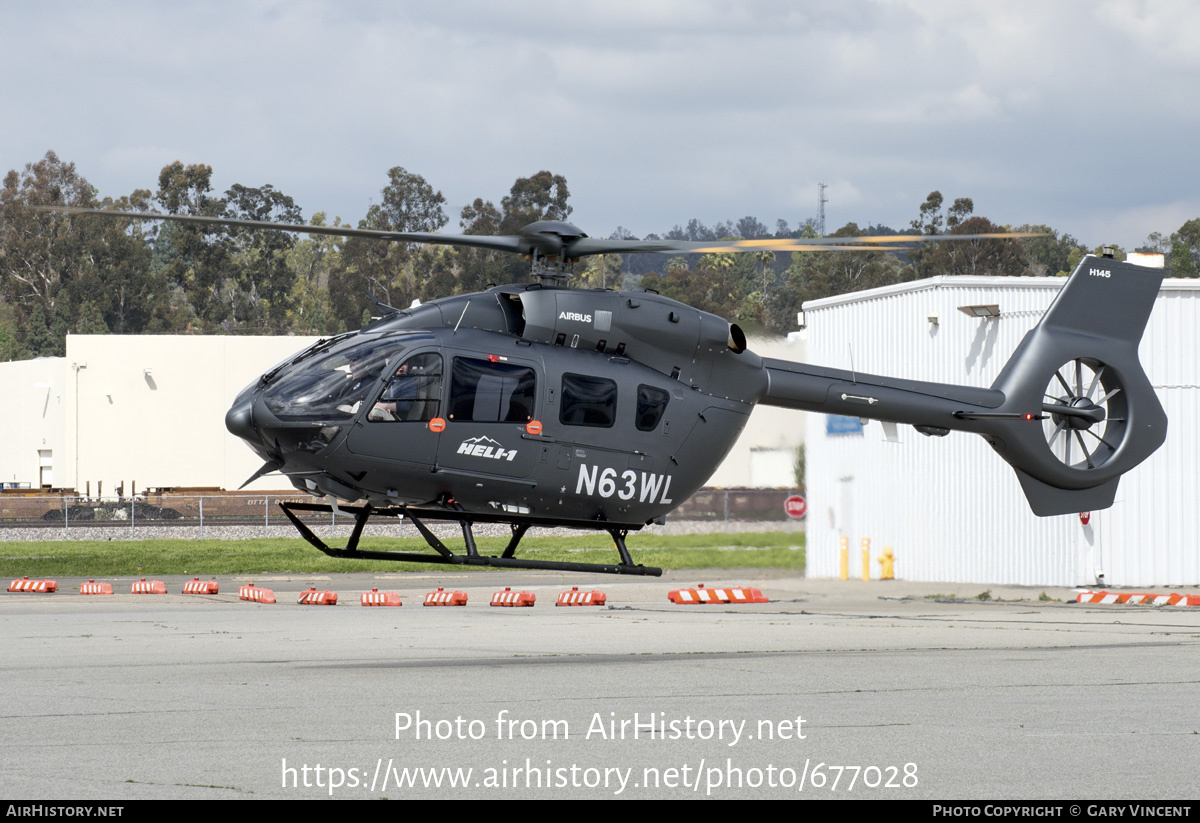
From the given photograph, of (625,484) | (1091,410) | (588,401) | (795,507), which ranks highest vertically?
(588,401)

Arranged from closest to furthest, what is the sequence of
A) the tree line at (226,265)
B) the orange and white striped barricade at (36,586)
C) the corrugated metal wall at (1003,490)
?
1. the corrugated metal wall at (1003,490)
2. the orange and white striped barricade at (36,586)
3. the tree line at (226,265)

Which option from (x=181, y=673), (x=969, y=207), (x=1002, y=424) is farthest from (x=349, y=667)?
(x=969, y=207)

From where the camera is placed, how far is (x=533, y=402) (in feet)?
47.2

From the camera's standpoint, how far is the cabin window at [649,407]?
1512cm

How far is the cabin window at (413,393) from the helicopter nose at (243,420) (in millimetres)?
1259

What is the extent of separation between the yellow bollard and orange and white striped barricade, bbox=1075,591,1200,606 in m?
3.85

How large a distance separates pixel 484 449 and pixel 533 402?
2.53ft

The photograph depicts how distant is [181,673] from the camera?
14.1 meters

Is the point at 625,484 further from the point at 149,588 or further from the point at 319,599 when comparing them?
the point at 149,588

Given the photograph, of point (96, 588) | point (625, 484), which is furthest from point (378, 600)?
point (625, 484)

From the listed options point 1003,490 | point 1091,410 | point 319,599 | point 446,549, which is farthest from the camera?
point 1003,490

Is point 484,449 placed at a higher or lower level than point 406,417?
lower

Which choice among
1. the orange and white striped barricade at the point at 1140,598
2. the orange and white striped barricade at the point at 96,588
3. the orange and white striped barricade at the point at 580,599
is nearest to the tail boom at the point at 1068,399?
the orange and white striped barricade at the point at 1140,598

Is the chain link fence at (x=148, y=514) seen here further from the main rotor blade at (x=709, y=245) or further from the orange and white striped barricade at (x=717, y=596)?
the main rotor blade at (x=709, y=245)
